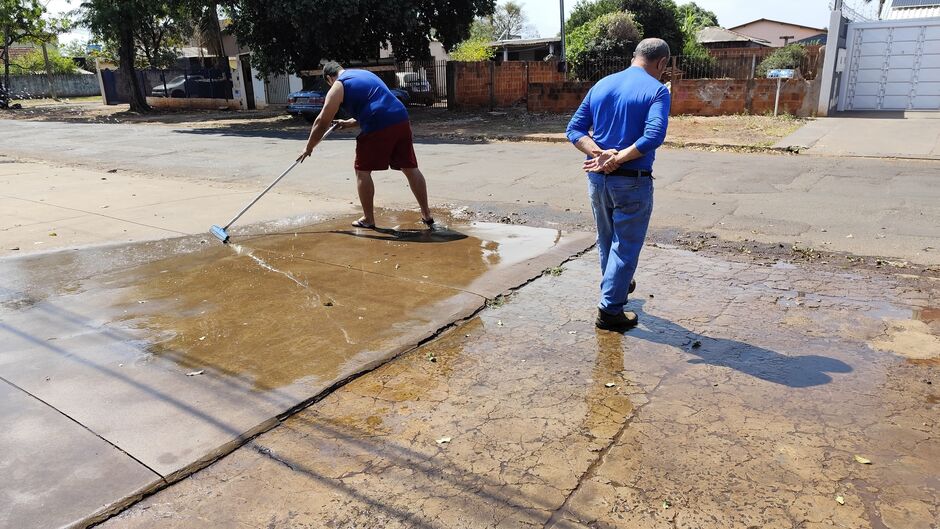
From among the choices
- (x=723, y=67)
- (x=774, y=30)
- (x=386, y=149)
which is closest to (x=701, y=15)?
(x=774, y=30)

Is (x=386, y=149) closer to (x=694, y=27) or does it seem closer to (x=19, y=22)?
(x=19, y=22)

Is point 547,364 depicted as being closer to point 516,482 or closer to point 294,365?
point 516,482

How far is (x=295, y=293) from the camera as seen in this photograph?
4734mm

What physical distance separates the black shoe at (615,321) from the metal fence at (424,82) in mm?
21098

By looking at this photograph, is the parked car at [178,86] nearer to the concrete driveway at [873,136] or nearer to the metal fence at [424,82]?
the metal fence at [424,82]

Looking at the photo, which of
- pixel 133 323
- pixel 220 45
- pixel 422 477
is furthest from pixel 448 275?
pixel 220 45

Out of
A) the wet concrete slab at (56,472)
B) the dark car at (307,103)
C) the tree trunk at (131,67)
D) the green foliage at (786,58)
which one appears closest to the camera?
the wet concrete slab at (56,472)

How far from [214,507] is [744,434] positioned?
2.23 metres

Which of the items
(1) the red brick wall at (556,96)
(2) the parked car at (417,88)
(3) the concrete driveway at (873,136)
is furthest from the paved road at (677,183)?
(2) the parked car at (417,88)

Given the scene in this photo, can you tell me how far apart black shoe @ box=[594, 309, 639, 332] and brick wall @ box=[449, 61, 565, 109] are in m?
20.2

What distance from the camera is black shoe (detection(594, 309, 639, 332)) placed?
13.3 feet

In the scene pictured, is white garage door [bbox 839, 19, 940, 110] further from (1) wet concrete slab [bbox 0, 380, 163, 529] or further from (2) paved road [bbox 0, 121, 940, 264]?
(1) wet concrete slab [bbox 0, 380, 163, 529]

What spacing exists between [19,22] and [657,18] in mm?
31111

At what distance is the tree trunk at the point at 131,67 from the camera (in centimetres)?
2656
